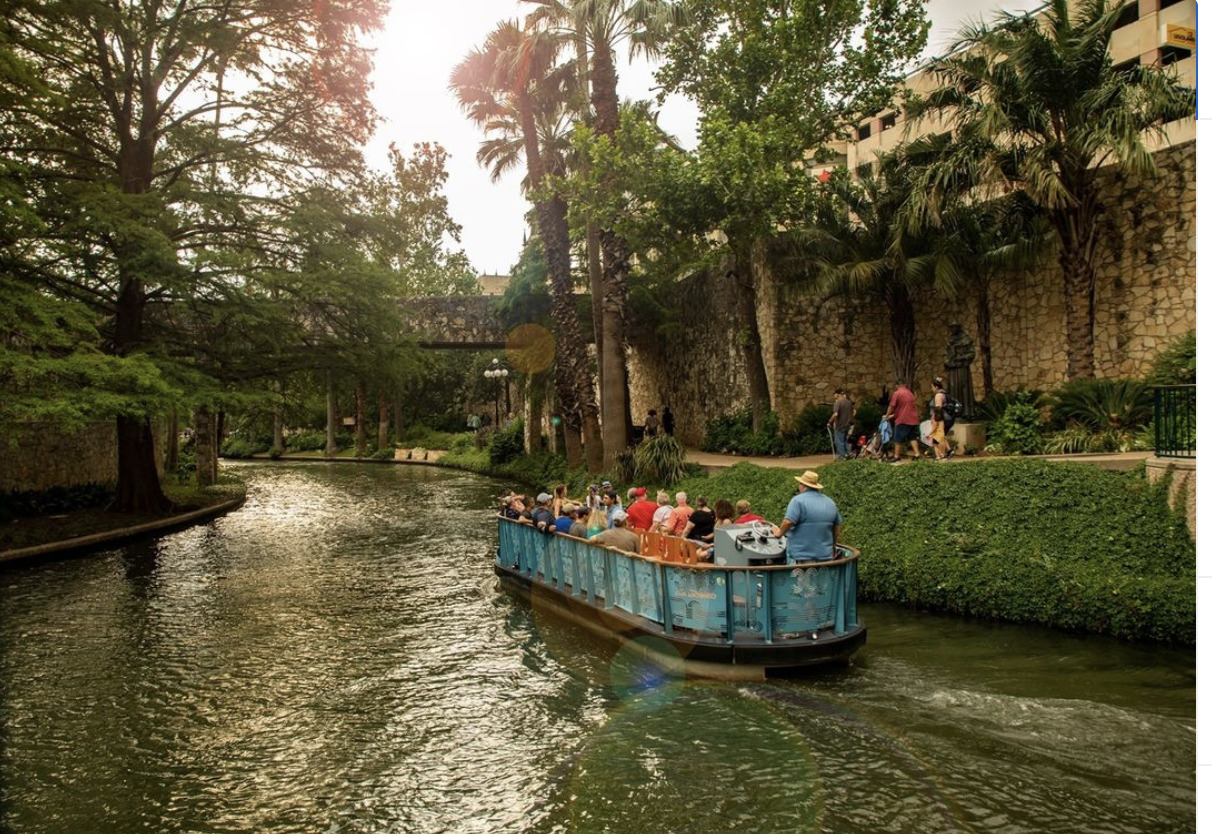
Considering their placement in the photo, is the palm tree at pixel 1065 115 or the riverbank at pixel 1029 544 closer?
the riverbank at pixel 1029 544

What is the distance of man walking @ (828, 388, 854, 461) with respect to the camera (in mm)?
19078

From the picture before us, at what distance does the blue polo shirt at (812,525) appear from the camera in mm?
9797

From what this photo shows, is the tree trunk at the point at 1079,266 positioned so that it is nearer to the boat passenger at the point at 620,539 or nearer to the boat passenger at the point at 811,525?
the boat passenger at the point at 811,525

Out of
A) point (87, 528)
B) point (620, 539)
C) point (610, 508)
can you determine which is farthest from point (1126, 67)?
point (87, 528)

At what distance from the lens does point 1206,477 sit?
4.15 m

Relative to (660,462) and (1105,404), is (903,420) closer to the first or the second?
(1105,404)

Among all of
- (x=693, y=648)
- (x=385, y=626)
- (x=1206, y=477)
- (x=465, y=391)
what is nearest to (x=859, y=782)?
(x=693, y=648)

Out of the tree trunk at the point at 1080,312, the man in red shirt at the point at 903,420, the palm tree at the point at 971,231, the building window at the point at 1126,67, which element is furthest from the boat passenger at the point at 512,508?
the building window at the point at 1126,67

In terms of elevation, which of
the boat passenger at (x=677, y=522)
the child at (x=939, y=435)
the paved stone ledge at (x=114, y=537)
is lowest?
the paved stone ledge at (x=114, y=537)

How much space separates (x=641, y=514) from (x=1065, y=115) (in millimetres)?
11136

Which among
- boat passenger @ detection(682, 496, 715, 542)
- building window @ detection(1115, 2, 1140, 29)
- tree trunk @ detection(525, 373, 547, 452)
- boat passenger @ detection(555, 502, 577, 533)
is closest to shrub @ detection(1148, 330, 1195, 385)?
boat passenger @ detection(682, 496, 715, 542)

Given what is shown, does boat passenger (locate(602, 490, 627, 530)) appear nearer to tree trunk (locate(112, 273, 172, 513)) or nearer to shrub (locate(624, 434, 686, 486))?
shrub (locate(624, 434, 686, 486))

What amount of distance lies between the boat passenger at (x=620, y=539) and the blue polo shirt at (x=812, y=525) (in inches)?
96.8

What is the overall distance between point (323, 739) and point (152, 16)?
786 inches
